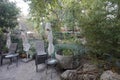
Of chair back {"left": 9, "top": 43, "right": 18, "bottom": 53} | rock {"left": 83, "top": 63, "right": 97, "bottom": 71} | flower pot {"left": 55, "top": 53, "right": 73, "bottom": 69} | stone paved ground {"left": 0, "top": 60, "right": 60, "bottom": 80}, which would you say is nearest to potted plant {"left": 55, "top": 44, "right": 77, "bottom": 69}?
flower pot {"left": 55, "top": 53, "right": 73, "bottom": 69}

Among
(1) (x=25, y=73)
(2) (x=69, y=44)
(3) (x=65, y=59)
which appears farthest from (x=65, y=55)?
(1) (x=25, y=73)

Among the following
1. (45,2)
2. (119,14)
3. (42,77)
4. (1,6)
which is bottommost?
(42,77)

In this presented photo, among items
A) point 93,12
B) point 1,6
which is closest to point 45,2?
point 93,12

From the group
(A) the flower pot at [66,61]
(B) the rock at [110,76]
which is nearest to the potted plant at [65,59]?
(A) the flower pot at [66,61]

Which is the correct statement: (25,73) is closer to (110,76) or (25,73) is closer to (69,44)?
(69,44)

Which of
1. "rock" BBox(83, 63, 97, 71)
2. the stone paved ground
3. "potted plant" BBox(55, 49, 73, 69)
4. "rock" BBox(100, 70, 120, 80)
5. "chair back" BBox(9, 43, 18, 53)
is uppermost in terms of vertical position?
"chair back" BBox(9, 43, 18, 53)

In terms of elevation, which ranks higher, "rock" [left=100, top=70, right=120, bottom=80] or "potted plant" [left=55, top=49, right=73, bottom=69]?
"potted plant" [left=55, top=49, right=73, bottom=69]

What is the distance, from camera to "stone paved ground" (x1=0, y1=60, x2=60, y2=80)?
5.07 meters

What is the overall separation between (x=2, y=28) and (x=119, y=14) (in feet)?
19.2

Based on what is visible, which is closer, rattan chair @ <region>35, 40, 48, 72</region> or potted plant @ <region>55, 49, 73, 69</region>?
potted plant @ <region>55, 49, 73, 69</region>

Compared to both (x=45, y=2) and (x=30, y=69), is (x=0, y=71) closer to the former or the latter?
(x=30, y=69)

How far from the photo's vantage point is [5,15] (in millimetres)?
7723

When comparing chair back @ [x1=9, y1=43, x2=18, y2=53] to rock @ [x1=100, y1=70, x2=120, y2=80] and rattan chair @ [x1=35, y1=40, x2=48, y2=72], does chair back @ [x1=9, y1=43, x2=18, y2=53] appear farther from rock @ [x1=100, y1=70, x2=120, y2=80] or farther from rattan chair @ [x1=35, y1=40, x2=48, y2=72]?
rock @ [x1=100, y1=70, x2=120, y2=80]

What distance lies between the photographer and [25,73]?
5.52 m
